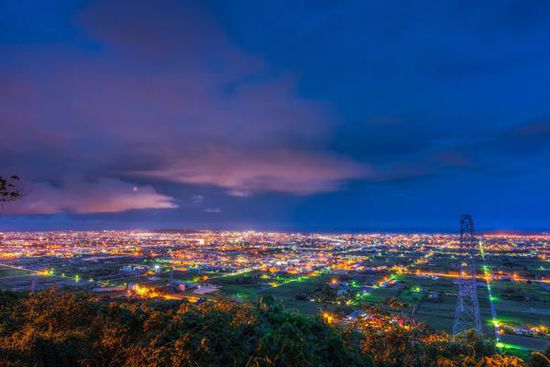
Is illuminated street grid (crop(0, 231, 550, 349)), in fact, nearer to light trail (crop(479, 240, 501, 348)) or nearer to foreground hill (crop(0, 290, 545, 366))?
light trail (crop(479, 240, 501, 348))

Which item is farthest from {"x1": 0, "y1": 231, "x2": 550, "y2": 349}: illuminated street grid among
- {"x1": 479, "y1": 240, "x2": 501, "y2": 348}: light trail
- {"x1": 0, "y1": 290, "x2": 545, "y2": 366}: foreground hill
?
{"x1": 0, "y1": 290, "x2": 545, "y2": 366}: foreground hill

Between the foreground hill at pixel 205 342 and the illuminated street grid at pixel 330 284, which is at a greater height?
the foreground hill at pixel 205 342

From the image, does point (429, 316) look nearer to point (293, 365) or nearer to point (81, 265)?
point (293, 365)

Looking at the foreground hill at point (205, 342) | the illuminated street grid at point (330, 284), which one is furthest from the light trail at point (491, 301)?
the foreground hill at point (205, 342)

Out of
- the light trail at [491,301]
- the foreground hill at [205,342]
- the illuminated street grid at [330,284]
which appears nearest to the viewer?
the foreground hill at [205,342]

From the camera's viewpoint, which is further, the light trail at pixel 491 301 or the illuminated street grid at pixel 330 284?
the illuminated street grid at pixel 330 284

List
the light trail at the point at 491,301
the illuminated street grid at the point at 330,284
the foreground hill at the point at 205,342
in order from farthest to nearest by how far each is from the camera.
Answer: the illuminated street grid at the point at 330,284 → the light trail at the point at 491,301 → the foreground hill at the point at 205,342

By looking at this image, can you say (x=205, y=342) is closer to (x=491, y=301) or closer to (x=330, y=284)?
(x=491, y=301)

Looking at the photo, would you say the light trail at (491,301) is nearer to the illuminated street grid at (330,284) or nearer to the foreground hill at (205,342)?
the illuminated street grid at (330,284)
